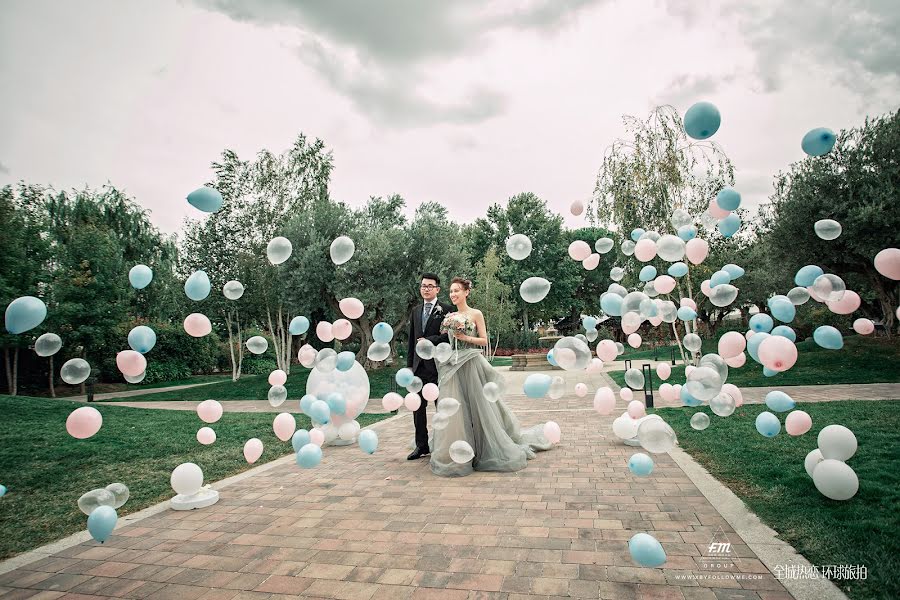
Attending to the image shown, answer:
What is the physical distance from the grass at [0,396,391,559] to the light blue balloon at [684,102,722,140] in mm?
5869

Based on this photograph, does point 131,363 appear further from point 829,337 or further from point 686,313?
point 829,337

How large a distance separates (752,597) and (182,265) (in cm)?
2535

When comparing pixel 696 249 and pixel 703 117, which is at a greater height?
pixel 703 117

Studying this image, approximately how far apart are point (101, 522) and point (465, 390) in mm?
3619

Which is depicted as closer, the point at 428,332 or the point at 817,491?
the point at 817,491

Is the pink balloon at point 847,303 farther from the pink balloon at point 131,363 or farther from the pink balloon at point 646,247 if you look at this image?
the pink balloon at point 131,363

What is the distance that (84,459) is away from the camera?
A: 6.41 meters

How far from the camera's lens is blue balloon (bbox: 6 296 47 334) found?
3.07 m

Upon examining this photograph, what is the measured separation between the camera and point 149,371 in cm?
2367

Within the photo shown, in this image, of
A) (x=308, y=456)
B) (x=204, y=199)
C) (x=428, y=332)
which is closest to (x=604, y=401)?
(x=428, y=332)

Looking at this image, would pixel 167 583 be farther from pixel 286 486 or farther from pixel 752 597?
pixel 752 597

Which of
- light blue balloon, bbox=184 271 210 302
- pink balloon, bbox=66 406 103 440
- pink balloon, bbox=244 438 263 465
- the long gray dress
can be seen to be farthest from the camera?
the long gray dress

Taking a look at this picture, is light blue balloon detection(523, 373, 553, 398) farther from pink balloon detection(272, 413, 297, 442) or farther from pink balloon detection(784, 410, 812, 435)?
pink balloon detection(272, 413, 297, 442)

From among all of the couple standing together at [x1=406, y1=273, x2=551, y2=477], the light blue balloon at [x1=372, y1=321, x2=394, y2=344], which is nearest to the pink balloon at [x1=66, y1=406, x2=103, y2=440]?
the light blue balloon at [x1=372, y1=321, x2=394, y2=344]
